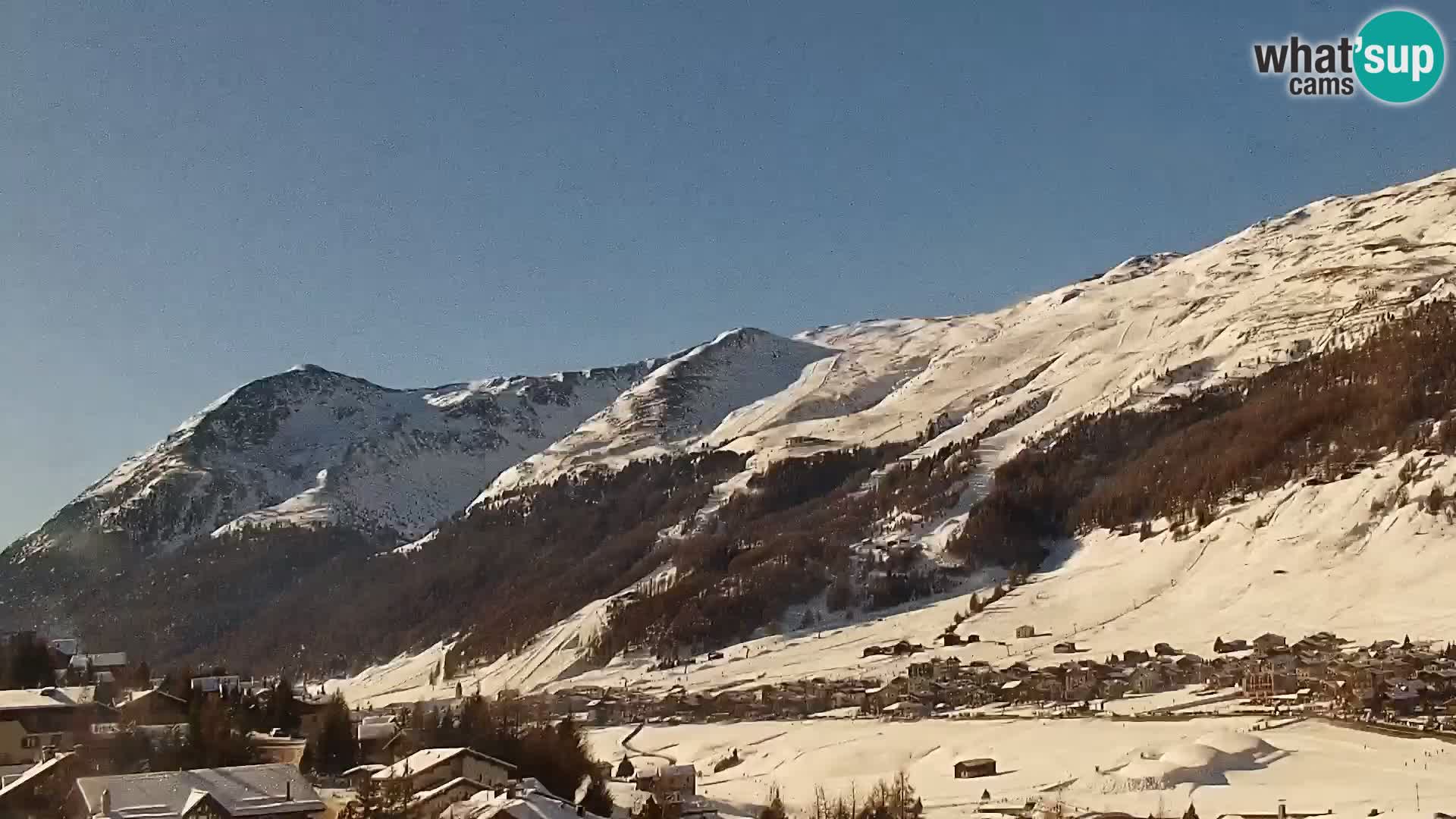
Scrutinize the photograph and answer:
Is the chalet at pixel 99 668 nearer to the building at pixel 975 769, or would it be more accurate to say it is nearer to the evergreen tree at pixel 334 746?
the evergreen tree at pixel 334 746

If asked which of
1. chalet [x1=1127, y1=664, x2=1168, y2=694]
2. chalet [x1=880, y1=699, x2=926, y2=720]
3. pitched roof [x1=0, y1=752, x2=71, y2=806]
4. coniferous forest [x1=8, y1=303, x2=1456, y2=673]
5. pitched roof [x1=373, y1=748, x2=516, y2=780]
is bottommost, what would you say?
chalet [x1=880, y1=699, x2=926, y2=720]

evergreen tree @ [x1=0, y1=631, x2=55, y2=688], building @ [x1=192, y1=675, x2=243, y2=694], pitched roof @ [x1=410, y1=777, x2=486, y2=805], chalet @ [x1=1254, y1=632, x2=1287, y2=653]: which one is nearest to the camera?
pitched roof @ [x1=410, y1=777, x2=486, y2=805]

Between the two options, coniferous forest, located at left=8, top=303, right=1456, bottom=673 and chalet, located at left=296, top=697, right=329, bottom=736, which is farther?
coniferous forest, located at left=8, top=303, right=1456, bottom=673

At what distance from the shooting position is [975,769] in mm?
62156

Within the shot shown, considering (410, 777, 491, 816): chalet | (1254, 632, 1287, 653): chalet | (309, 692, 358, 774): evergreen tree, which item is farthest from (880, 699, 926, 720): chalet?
(410, 777, 491, 816): chalet

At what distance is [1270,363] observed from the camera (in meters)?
159

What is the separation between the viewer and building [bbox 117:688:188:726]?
176 ft

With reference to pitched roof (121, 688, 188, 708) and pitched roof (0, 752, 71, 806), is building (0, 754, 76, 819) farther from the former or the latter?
pitched roof (121, 688, 188, 708)

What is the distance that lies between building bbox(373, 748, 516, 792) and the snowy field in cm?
1460

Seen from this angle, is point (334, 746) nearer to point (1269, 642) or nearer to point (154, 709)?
point (154, 709)

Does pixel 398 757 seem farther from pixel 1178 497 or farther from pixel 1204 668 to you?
pixel 1178 497

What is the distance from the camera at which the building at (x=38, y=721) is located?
48.1 metres

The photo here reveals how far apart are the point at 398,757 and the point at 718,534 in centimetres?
11983

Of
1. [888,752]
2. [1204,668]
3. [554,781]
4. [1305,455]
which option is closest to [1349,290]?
[1305,455]
